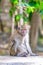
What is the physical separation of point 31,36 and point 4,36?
1.77m

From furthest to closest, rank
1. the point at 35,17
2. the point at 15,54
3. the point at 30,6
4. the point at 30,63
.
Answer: the point at 35,17 < the point at 15,54 < the point at 30,6 < the point at 30,63

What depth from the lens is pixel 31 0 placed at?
13.0 feet

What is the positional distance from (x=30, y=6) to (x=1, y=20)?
163 inches

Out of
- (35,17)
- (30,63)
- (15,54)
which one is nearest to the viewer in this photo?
(30,63)

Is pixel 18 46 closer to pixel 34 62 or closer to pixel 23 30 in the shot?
pixel 23 30

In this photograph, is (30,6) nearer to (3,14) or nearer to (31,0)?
(31,0)

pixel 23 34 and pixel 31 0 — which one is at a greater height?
pixel 31 0

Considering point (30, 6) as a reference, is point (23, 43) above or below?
below

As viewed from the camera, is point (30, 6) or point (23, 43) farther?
point (23, 43)

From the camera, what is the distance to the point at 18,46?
396 centimetres

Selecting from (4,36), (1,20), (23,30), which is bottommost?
(4,36)

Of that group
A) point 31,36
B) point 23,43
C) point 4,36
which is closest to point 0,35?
point 4,36

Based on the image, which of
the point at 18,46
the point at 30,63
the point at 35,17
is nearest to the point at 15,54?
the point at 18,46

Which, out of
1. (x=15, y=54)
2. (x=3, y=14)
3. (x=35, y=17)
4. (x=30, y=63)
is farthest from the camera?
(x=3, y=14)
